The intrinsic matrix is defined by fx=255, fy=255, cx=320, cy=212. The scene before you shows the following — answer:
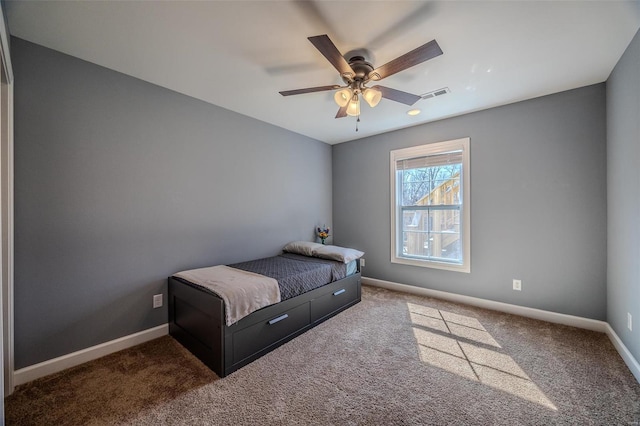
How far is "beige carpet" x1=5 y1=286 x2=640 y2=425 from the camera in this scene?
151 centimetres

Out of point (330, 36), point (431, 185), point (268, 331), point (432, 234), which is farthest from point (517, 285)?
point (330, 36)

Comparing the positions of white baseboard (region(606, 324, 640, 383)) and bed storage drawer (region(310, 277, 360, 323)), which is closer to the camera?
white baseboard (region(606, 324, 640, 383))

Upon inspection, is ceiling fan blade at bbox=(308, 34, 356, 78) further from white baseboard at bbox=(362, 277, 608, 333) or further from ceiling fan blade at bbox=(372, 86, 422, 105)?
white baseboard at bbox=(362, 277, 608, 333)

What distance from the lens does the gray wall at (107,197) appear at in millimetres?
1868

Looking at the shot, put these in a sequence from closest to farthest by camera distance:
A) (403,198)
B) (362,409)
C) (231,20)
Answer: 1. (362,409)
2. (231,20)
3. (403,198)

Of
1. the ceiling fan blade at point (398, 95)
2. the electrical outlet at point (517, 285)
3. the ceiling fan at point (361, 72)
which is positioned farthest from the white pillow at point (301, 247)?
the electrical outlet at point (517, 285)

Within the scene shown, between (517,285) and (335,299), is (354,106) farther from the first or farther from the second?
(517,285)

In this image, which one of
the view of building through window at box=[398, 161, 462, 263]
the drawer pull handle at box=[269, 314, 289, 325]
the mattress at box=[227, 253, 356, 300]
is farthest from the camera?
the view of building through window at box=[398, 161, 462, 263]

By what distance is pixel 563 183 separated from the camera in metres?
2.67

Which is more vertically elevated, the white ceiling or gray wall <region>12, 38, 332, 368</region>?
the white ceiling

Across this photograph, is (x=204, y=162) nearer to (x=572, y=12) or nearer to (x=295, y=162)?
(x=295, y=162)

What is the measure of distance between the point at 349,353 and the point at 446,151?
9.06ft

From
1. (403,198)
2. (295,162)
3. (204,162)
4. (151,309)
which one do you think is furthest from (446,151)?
(151,309)

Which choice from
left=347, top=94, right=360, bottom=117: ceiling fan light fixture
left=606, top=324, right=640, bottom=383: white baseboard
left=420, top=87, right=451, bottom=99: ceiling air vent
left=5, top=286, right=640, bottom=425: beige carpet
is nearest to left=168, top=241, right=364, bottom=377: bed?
left=5, top=286, right=640, bottom=425: beige carpet
